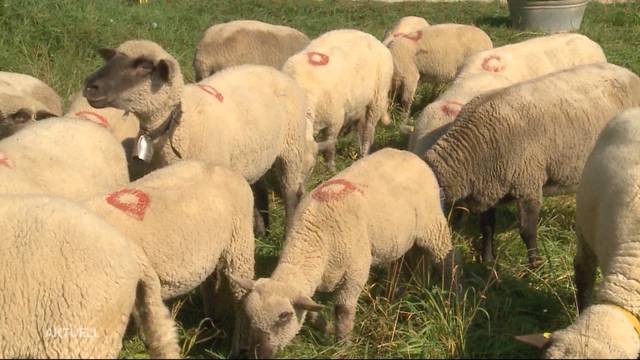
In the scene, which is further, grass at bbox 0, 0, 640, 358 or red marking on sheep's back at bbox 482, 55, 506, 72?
red marking on sheep's back at bbox 482, 55, 506, 72

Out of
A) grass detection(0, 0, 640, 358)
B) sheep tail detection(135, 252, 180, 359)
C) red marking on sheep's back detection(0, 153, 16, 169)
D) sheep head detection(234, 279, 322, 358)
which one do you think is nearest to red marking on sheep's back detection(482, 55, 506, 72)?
grass detection(0, 0, 640, 358)

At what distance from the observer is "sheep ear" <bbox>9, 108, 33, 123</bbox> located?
6.51m

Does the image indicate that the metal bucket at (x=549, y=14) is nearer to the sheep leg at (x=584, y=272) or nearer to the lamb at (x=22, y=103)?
the lamb at (x=22, y=103)

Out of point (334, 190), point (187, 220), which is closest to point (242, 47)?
point (334, 190)

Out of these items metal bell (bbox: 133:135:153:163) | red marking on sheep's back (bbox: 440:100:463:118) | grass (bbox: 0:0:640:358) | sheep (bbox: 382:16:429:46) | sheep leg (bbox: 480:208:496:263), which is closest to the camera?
grass (bbox: 0:0:640:358)

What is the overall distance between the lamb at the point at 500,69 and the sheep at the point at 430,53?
5.61 feet

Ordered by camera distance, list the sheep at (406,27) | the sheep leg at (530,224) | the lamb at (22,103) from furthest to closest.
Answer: the sheep at (406,27) < the lamb at (22,103) < the sheep leg at (530,224)

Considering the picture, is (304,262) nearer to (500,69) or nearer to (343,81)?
(343,81)

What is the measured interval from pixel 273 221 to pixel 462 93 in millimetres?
1910

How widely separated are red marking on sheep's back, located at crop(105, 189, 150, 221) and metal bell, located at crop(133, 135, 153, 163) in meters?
0.98

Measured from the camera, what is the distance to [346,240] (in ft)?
16.1

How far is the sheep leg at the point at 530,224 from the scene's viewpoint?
623cm

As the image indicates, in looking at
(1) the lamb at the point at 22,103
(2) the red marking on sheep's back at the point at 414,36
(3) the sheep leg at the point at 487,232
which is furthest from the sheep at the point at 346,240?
(2) the red marking on sheep's back at the point at 414,36

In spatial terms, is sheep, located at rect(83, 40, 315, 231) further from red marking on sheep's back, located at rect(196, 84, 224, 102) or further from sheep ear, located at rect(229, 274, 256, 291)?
sheep ear, located at rect(229, 274, 256, 291)
